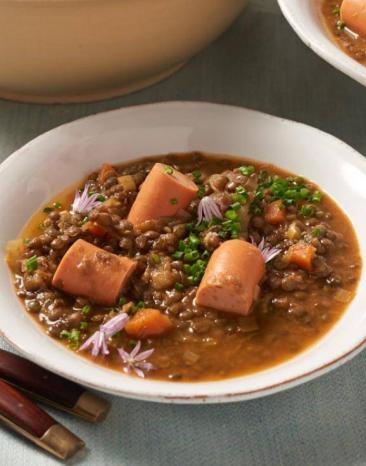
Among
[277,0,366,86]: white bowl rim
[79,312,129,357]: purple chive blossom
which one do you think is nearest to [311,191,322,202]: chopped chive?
[277,0,366,86]: white bowl rim

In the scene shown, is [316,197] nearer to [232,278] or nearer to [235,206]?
[235,206]

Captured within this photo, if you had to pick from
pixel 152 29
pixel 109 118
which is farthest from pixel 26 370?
pixel 152 29

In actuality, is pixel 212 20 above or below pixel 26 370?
above

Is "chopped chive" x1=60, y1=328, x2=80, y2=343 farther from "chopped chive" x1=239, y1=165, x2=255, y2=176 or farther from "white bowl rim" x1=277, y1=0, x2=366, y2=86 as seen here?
"white bowl rim" x1=277, y1=0, x2=366, y2=86

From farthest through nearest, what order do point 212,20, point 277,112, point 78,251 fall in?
point 277,112
point 212,20
point 78,251

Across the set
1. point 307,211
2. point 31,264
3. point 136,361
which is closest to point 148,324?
point 136,361

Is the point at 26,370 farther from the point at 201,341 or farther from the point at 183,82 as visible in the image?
the point at 183,82

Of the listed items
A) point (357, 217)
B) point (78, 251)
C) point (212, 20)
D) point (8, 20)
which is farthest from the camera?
point (212, 20)

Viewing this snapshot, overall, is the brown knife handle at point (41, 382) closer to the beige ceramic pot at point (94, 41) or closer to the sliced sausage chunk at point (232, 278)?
the sliced sausage chunk at point (232, 278)

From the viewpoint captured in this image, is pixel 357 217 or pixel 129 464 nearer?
pixel 129 464
